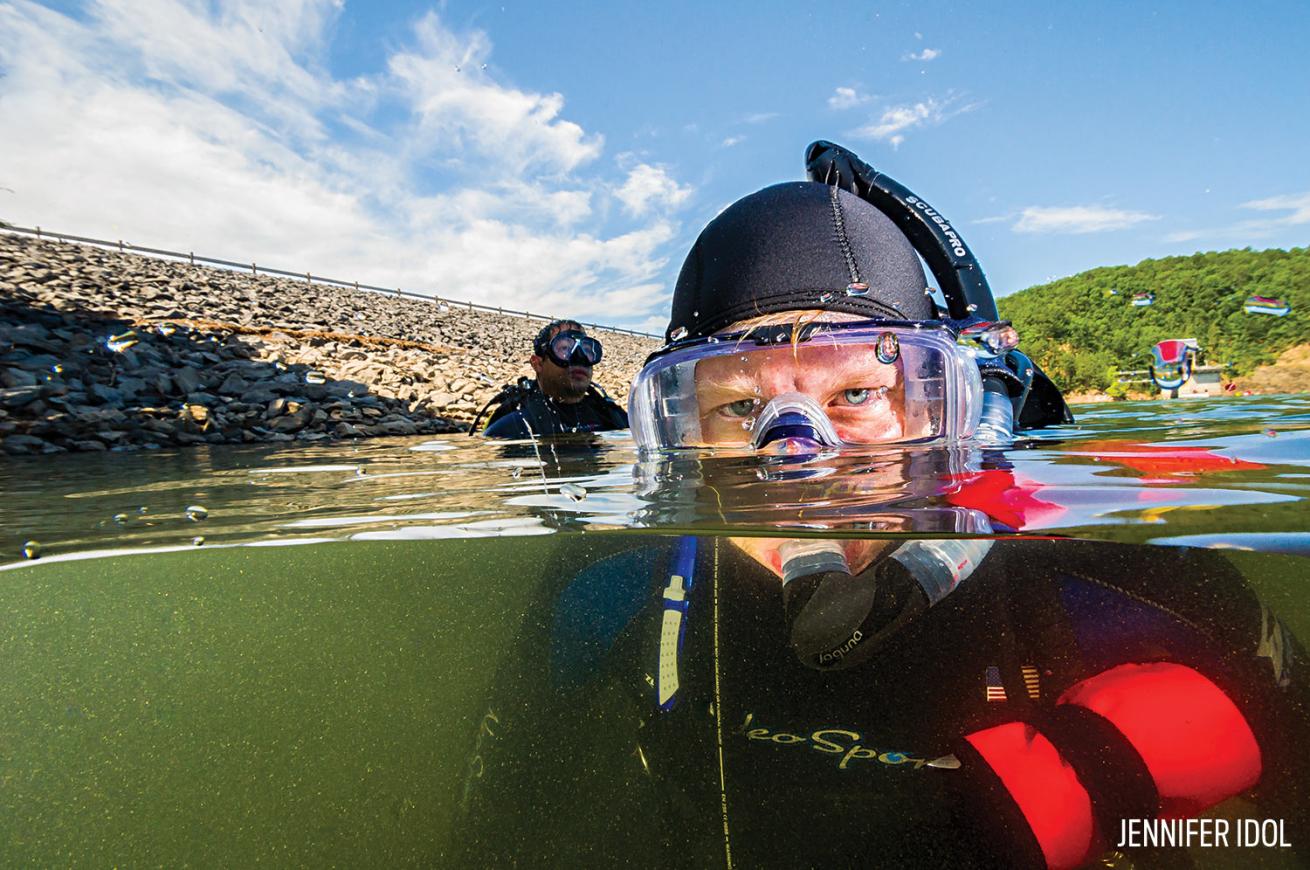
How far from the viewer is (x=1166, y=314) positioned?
13.2 metres

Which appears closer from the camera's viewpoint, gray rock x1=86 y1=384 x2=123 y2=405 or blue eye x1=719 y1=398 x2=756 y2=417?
blue eye x1=719 y1=398 x2=756 y2=417

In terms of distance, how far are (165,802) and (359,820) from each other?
12332mm

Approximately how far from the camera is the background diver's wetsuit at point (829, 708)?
445 centimetres

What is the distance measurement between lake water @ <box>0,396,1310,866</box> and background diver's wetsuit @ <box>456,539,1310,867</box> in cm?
5

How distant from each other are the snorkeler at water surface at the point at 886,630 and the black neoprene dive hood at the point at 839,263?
15mm

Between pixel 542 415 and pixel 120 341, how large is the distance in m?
10.9

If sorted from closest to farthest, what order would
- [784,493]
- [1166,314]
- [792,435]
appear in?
1. [784,493]
2. [792,435]
3. [1166,314]

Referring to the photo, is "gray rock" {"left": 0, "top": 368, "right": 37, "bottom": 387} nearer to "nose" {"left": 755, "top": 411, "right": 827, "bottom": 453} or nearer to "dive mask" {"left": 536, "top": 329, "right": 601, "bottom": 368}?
"dive mask" {"left": 536, "top": 329, "right": 601, "bottom": 368}

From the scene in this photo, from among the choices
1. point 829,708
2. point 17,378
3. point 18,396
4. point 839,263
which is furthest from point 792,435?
point 17,378

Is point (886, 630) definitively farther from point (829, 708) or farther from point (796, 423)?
point (829, 708)

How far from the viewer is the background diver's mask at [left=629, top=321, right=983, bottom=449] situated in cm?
A: 298

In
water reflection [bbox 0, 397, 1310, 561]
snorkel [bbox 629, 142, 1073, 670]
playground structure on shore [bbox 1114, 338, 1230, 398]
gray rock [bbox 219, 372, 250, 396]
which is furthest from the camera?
gray rock [bbox 219, 372, 250, 396]

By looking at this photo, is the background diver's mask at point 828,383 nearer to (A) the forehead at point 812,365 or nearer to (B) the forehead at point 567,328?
(A) the forehead at point 812,365

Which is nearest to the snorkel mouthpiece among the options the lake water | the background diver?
the lake water
